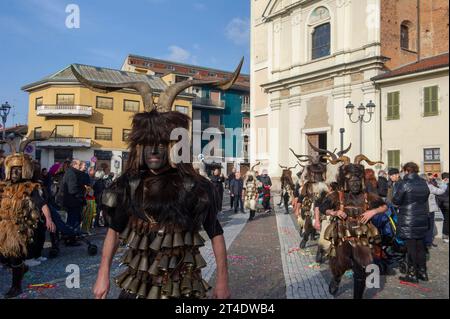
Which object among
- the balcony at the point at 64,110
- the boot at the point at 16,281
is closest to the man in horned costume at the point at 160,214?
the boot at the point at 16,281

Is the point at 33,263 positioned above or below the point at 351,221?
below

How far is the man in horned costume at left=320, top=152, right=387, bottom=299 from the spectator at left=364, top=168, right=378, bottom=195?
0.30 meters

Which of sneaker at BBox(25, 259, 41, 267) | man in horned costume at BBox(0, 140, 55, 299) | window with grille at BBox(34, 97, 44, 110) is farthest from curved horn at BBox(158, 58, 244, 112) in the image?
window with grille at BBox(34, 97, 44, 110)

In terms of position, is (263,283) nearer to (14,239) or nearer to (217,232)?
(217,232)

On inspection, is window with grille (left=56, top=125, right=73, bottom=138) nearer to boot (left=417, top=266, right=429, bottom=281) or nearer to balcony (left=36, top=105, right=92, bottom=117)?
balcony (left=36, top=105, right=92, bottom=117)

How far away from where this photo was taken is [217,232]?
228 centimetres

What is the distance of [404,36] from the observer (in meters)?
2.42

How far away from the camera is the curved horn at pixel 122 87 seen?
2.16m

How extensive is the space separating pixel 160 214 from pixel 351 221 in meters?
2.62

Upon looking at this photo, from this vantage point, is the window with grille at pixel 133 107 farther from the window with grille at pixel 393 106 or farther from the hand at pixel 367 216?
the hand at pixel 367 216

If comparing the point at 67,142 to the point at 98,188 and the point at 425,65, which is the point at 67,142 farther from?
the point at 425,65

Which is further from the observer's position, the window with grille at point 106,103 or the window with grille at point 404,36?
the window with grille at point 106,103

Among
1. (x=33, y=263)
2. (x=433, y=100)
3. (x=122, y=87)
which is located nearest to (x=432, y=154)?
(x=433, y=100)

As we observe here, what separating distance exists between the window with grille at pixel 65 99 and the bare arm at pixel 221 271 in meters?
31.5
